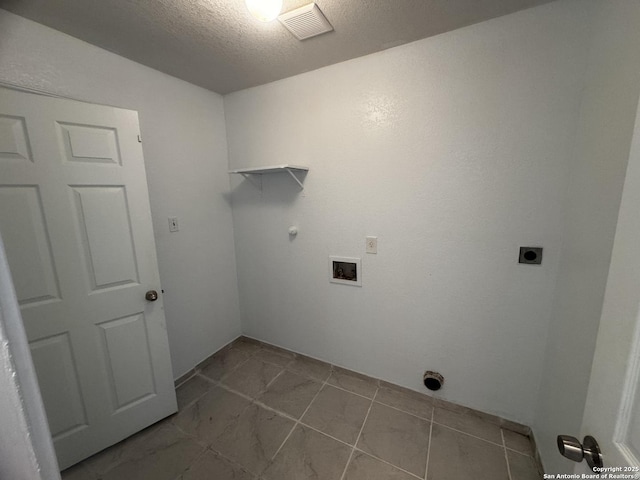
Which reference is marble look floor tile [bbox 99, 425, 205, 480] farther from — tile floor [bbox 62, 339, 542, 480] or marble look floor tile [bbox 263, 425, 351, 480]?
marble look floor tile [bbox 263, 425, 351, 480]

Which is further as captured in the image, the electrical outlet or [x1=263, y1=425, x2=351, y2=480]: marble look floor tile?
the electrical outlet

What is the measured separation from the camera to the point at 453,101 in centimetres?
141

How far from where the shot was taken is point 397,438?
57.3 inches

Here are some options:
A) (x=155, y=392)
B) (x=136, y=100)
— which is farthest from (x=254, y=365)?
(x=136, y=100)

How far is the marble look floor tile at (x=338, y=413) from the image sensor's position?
1.51m

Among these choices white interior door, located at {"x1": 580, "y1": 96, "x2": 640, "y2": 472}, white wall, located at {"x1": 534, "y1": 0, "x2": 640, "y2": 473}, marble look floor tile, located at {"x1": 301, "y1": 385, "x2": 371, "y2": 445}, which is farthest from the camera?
marble look floor tile, located at {"x1": 301, "y1": 385, "x2": 371, "y2": 445}

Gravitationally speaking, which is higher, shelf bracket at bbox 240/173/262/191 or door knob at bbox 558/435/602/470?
shelf bracket at bbox 240/173/262/191

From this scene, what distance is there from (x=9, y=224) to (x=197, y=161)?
1177 mm

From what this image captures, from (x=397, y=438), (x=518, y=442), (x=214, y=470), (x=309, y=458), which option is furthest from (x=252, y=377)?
(x=518, y=442)

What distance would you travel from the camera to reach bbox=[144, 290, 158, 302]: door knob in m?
1.51

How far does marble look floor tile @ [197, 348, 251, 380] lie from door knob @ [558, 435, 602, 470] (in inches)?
85.8

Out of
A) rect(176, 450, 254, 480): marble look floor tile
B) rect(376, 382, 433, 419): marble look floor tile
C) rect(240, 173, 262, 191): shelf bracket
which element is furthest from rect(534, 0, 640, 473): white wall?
rect(240, 173, 262, 191): shelf bracket

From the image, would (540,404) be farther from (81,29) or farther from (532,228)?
(81,29)

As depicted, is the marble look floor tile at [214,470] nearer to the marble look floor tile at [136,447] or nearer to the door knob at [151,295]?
the marble look floor tile at [136,447]
